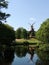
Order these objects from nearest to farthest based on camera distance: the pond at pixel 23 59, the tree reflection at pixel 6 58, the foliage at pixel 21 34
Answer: the tree reflection at pixel 6 58 → the pond at pixel 23 59 → the foliage at pixel 21 34

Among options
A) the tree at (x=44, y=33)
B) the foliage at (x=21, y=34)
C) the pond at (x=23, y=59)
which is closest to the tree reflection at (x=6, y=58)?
the pond at (x=23, y=59)

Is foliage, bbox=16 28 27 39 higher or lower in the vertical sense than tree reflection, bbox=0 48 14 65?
higher

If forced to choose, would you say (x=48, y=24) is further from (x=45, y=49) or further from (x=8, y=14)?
(x=8, y=14)

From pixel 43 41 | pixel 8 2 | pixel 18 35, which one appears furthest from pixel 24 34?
pixel 8 2

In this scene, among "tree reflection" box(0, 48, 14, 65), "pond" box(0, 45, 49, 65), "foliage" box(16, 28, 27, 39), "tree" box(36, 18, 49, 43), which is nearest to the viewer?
"tree reflection" box(0, 48, 14, 65)

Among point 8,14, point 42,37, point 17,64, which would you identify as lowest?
point 17,64

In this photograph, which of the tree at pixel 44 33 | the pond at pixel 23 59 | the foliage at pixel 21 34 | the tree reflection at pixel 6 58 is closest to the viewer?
the tree reflection at pixel 6 58

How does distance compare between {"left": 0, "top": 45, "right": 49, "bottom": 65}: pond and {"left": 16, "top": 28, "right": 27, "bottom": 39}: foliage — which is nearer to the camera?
{"left": 0, "top": 45, "right": 49, "bottom": 65}: pond

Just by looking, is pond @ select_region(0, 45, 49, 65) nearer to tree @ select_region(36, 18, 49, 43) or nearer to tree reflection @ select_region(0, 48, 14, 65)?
tree reflection @ select_region(0, 48, 14, 65)

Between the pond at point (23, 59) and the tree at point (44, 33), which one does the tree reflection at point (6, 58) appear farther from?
the tree at point (44, 33)

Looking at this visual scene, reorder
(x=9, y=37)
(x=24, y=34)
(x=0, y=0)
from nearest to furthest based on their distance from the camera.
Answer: (x=0, y=0)
(x=9, y=37)
(x=24, y=34)

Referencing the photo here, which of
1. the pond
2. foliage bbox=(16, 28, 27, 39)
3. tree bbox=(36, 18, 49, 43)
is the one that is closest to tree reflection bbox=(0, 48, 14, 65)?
the pond

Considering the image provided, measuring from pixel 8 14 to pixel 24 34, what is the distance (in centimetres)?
8873

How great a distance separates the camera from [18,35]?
132375 millimetres
